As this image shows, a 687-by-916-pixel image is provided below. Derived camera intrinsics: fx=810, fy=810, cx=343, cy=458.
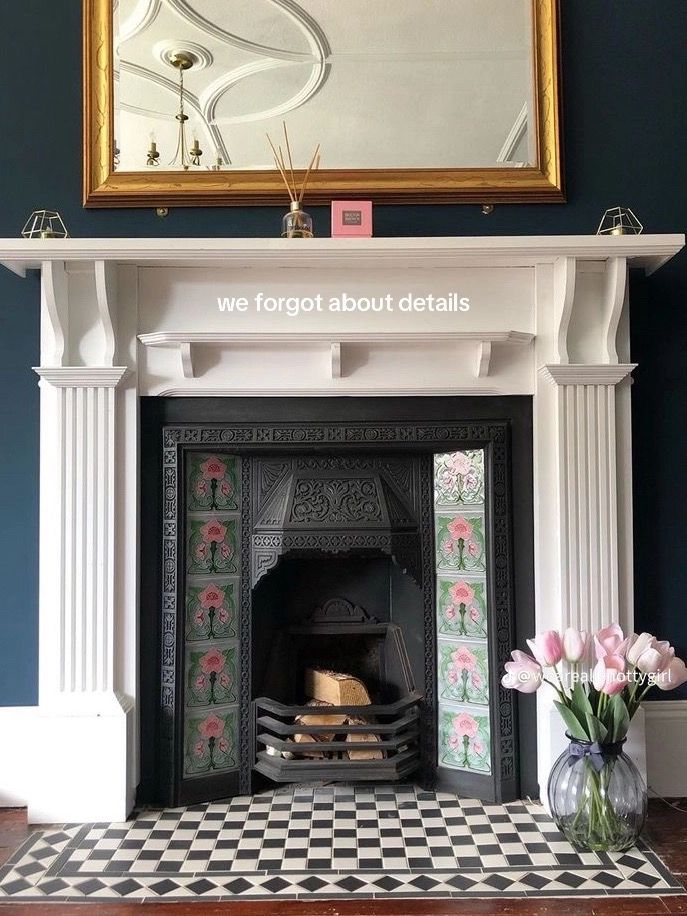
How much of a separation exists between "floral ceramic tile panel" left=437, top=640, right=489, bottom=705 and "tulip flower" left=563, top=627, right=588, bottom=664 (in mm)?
351

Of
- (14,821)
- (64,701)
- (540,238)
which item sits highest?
(540,238)

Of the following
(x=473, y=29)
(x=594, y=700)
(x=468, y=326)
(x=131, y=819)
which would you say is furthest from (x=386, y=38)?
(x=131, y=819)

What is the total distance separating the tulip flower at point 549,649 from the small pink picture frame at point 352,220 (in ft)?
4.39

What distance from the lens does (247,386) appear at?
8.63ft

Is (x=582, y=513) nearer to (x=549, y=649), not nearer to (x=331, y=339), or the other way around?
(x=549, y=649)

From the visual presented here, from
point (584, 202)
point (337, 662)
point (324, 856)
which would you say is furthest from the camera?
point (337, 662)

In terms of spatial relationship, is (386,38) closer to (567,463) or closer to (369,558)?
(567,463)

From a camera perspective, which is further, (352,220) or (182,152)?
(182,152)

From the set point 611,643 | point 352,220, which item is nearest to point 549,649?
point 611,643

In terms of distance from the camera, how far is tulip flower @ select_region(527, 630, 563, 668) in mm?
2350

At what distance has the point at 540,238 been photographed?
2.41 m

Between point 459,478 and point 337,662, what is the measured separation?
849mm

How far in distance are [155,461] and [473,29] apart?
70.4 inches

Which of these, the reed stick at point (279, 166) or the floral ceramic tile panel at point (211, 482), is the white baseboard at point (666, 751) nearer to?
the floral ceramic tile panel at point (211, 482)
